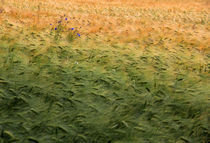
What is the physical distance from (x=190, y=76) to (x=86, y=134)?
2304 mm

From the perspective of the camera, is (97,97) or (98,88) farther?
(98,88)

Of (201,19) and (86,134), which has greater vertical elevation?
(201,19)

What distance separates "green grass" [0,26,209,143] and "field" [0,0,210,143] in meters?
0.01

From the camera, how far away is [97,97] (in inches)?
119

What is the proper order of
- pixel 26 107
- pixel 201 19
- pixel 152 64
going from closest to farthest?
pixel 26 107, pixel 152 64, pixel 201 19

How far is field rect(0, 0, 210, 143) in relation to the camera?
2484 mm

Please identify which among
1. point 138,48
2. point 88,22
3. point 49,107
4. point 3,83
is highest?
point 88,22

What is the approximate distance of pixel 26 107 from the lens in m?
2.67

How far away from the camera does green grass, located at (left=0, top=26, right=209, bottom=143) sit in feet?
8.07

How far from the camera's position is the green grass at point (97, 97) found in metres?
2.46

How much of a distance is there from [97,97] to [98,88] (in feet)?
0.74

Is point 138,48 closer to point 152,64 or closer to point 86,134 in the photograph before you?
point 152,64

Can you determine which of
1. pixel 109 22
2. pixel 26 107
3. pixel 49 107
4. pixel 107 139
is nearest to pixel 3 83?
pixel 26 107

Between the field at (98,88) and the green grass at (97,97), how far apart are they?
0.01m
